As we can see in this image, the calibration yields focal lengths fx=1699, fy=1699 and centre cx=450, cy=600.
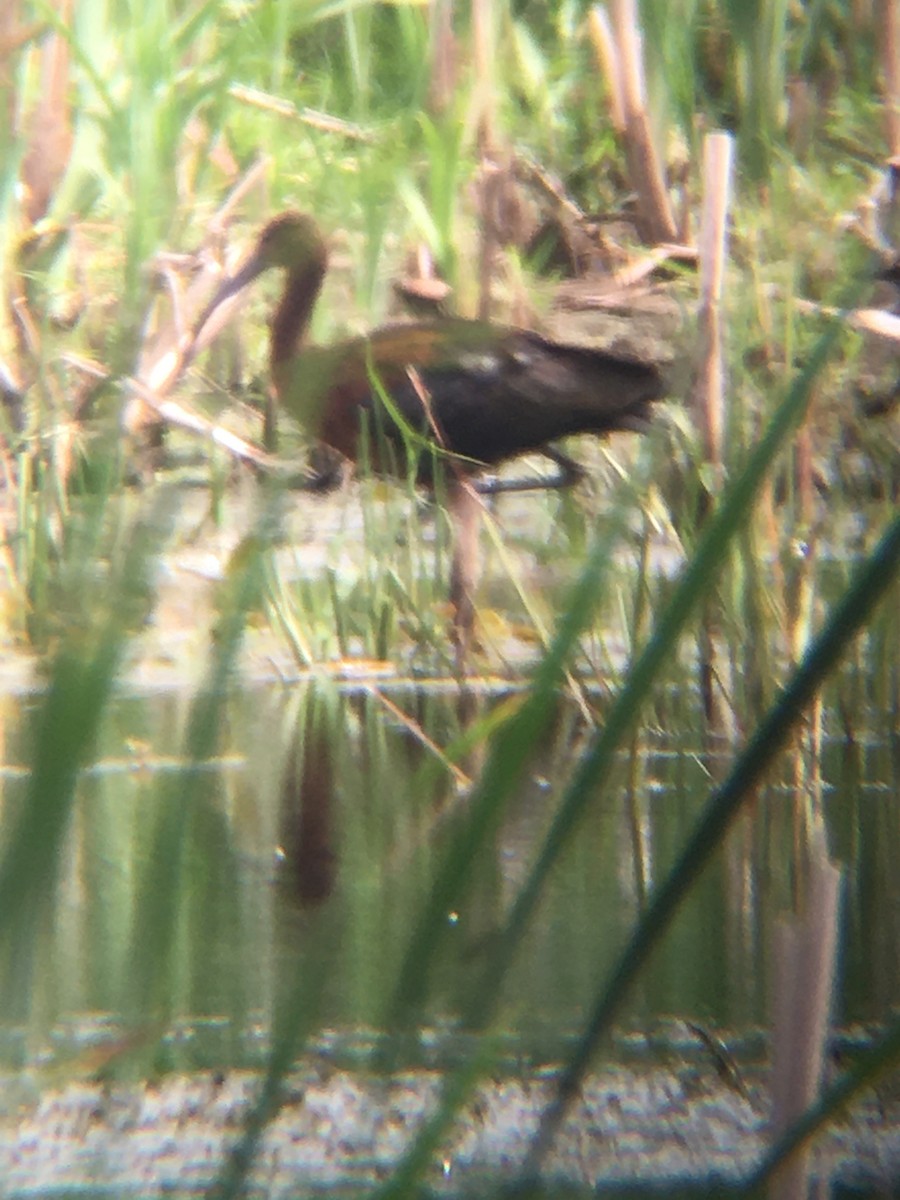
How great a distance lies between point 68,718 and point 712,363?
1.19 meters

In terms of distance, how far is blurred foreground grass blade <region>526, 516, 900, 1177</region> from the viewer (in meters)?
0.37

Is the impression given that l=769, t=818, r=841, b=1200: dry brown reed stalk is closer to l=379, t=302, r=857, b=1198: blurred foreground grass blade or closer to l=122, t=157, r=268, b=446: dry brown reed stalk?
l=379, t=302, r=857, b=1198: blurred foreground grass blade

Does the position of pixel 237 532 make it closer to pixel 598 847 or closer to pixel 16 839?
pixel 598 847

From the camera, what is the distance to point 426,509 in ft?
5.86

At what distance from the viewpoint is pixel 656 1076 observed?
1.97 ft

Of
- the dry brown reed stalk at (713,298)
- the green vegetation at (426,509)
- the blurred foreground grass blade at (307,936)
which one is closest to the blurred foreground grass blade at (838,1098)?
the green vegetation at (426,509)

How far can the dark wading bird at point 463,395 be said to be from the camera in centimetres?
177

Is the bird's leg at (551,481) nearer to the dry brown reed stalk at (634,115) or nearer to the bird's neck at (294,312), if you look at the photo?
the bird's neck at (294,312)

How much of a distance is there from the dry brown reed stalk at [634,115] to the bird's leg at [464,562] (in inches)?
25.5

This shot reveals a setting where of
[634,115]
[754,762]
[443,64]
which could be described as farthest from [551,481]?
[754,762]

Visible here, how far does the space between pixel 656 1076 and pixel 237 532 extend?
1.52m

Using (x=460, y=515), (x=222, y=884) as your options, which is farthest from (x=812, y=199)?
(x=222, y=884)

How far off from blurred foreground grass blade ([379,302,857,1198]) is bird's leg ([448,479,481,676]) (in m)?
1.13

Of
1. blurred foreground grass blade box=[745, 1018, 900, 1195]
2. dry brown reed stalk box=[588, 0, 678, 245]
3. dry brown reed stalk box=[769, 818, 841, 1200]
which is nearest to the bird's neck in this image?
dry brown reed stalk box=[588, 0, 678, 245]
